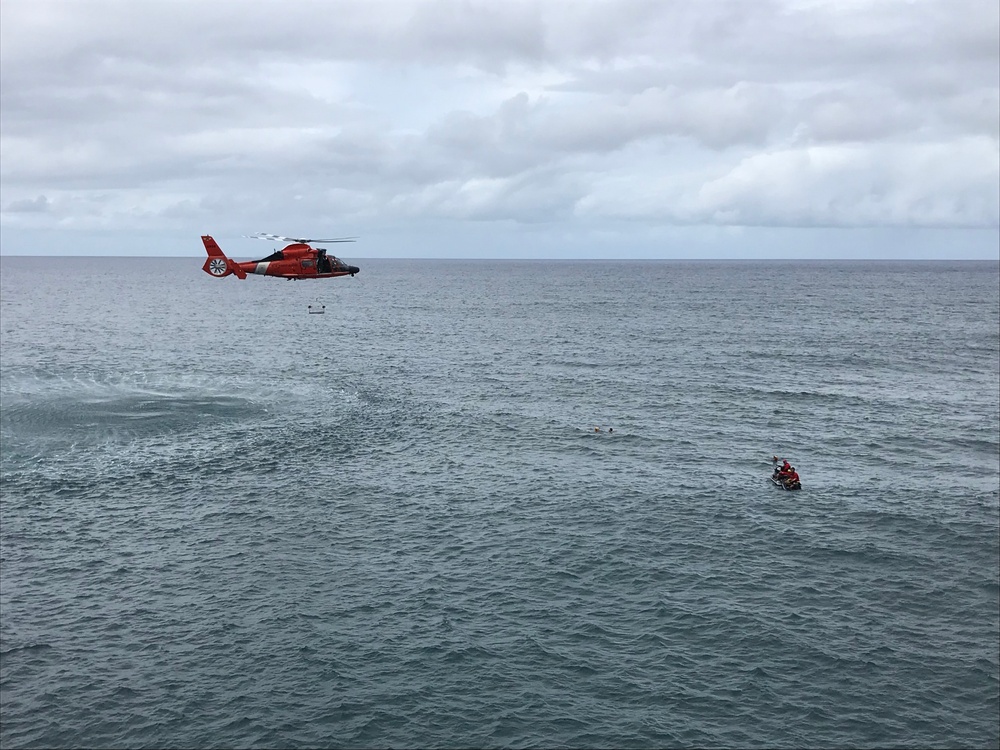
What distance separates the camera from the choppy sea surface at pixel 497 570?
4816 centimetres

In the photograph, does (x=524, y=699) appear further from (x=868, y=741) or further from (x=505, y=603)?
(x=868, y=741)

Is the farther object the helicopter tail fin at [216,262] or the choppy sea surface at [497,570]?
the helicopter tail fin at [216,262]

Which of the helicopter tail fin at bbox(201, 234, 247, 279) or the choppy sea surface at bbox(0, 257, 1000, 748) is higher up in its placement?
the helicopter tail fin at bbox(201, 234, 247, 279)

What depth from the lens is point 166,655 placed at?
53.4 metres

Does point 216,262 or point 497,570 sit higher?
point 216,262

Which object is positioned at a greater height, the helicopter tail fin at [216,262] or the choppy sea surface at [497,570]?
the helicopter tail fin at [216,262]

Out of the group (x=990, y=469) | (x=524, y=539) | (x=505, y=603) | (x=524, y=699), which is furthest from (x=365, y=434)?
(x=990, y=469)

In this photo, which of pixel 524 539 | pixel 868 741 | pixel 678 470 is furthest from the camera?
pixel 678 470

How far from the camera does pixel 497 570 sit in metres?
65.3

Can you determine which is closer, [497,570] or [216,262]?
[497,570]

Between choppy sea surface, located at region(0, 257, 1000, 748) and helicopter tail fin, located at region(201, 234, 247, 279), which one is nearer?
choppy sea surface, located at region(0, 257, 1000, 748)

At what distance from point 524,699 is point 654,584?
17172 mm

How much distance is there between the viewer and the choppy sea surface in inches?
1896

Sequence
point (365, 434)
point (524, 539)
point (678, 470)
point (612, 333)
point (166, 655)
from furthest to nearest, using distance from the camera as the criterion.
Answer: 1. point (612, 333)
2. point (365, 434)
3. point (678, 470)
4. point (524, 539)
5. point (166, 655)
